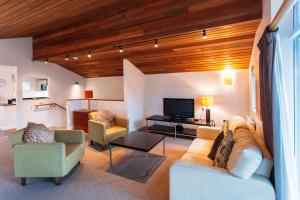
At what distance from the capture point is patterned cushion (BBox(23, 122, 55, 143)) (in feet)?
8.28

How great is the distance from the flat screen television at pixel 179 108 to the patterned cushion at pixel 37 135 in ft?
10.7

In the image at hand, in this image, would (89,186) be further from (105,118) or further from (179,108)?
(179,108)

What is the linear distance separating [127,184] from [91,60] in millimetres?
3883

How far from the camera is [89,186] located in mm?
2461

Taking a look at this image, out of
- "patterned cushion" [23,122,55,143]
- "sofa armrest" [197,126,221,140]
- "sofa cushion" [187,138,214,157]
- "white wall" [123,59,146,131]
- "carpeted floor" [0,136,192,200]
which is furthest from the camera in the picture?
"white wall" [123,59,146,131]

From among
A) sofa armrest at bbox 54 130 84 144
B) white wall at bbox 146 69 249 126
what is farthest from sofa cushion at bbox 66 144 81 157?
white wall at bbox 146 69 249 126

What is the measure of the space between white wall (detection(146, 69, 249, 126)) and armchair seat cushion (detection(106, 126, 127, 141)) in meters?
1.68

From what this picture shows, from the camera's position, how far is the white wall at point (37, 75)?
195 inches

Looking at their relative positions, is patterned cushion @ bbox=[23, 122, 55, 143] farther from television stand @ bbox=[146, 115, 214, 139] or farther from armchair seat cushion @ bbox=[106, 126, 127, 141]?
television stand @ bbox=[146, 115, 214, 139]

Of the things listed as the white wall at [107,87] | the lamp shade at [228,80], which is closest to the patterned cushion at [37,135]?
A: the white wall at [107,87]

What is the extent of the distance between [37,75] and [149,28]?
14.4ft

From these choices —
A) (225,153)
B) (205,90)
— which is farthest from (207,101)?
(225,153)

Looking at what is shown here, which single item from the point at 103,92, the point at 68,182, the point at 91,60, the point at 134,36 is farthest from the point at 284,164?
the point at 103,92

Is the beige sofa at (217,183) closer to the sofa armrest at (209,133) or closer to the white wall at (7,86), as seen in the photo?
the sofa armrest at (209,133)
